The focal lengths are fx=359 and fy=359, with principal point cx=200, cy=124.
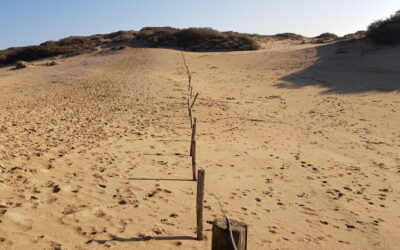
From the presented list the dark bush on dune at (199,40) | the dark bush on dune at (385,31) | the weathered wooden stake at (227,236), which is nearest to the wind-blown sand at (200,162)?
the weathered wooden stake at (227,236)

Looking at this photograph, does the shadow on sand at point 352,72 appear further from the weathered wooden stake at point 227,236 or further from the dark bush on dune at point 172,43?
the weathered wooden stake at point 227,236

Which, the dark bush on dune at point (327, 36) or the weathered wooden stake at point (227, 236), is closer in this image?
the weathered wooden stake at point (227, 236)

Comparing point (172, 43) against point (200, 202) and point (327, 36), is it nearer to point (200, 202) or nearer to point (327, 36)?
point (327, 36)

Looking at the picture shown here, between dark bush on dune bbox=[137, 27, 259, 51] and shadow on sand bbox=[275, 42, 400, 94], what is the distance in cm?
905

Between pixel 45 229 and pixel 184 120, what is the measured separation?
7.48 m

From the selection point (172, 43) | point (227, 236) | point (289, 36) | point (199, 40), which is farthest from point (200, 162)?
point (289, 36)

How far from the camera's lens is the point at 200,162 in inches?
311

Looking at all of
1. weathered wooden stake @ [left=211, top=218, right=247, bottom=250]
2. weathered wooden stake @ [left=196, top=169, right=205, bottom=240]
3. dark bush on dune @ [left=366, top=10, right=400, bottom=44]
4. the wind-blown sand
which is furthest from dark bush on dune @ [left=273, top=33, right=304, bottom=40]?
weathered wooden stake @ [left=211, top=218, right=247, bottom=250]

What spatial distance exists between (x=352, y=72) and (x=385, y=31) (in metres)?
5.43

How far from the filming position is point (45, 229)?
4.49 metres

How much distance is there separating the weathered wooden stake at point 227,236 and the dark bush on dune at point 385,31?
2278 cm

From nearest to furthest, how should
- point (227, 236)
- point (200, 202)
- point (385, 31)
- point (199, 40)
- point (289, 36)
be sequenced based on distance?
1. point (227, 236)
2. point (200, 202)
3. point (385, 31)
4. point (199, 40)
5. point (289, 36)

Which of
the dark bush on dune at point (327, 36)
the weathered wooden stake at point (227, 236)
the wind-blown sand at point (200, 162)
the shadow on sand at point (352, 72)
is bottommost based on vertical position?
the wind-blown sand at point (200, 162)

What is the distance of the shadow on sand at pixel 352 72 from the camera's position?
1667 cm
